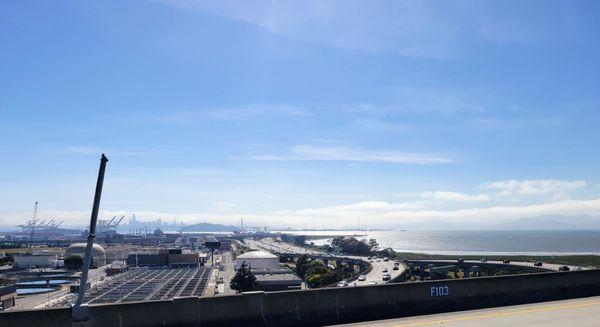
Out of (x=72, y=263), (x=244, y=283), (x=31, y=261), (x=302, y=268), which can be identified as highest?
(x=244, y=283)

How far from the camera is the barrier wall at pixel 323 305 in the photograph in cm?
997

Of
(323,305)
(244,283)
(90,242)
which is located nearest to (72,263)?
(244,283)

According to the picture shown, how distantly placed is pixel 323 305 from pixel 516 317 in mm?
5212

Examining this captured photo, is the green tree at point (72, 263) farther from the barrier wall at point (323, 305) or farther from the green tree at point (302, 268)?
the barrier wall at point (323, 305)

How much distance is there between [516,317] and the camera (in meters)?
12.7

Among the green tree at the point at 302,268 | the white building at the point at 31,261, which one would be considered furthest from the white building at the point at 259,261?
the white building at the point at 31,261

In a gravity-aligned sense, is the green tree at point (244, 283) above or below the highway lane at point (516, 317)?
below

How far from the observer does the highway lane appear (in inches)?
463

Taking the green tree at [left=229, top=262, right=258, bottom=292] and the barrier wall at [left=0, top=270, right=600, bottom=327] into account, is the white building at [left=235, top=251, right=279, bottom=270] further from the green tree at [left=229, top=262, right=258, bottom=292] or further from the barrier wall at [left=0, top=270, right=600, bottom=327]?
the barrier wall at [left=0, top=270, right=600, bottom=327]

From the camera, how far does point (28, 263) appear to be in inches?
5527

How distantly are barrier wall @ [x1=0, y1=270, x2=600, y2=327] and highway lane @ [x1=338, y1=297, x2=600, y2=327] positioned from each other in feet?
1.90

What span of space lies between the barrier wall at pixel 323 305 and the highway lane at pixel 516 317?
22.8 inches

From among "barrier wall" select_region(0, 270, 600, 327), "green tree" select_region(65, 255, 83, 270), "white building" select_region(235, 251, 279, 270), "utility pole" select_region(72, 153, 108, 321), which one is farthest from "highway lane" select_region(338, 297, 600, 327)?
"green tree" select_region(65, 255, 83, 270)

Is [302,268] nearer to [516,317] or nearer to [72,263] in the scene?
[72,263]
